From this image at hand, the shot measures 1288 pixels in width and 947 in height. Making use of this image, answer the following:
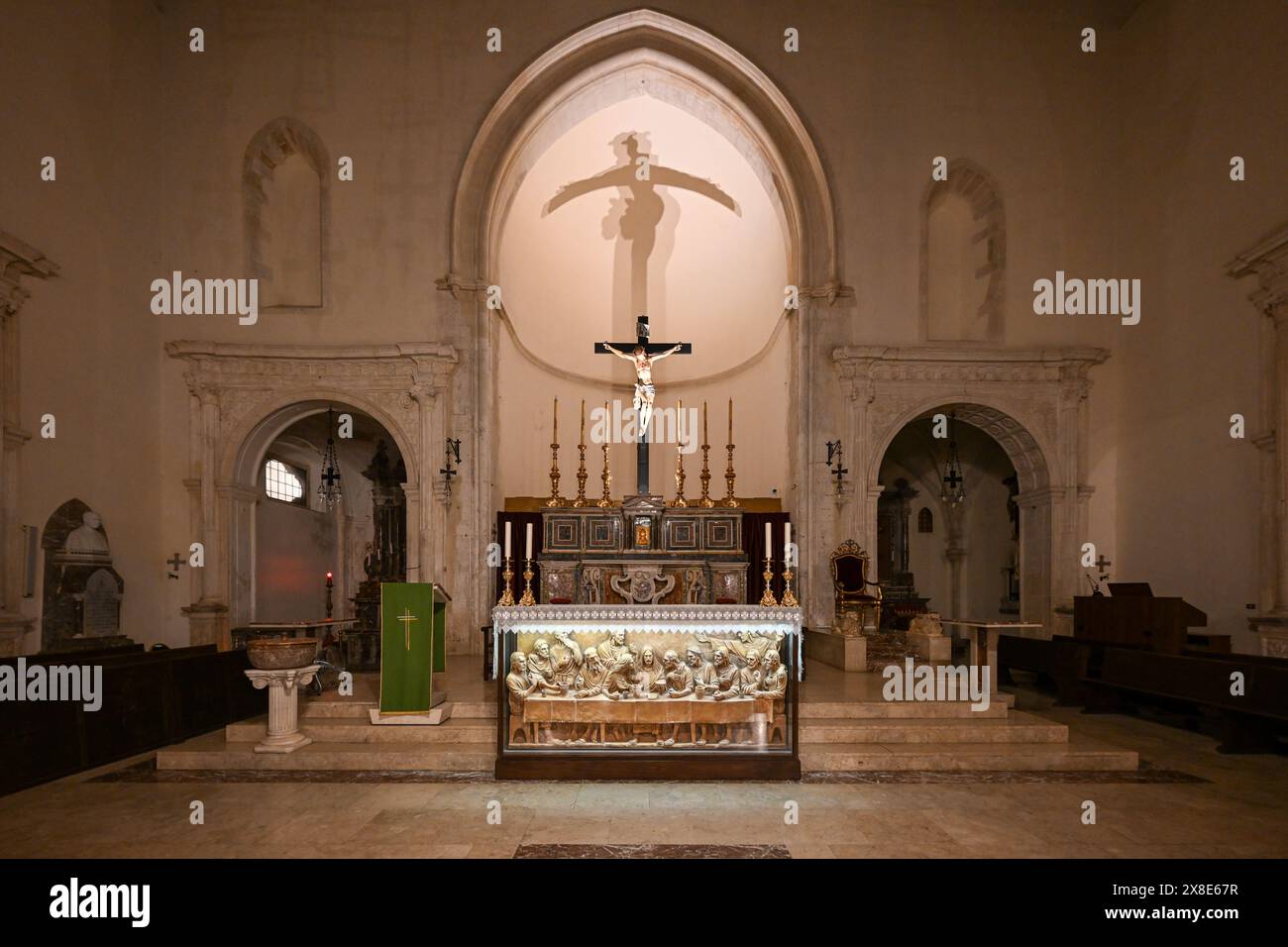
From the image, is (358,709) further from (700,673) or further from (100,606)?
(100,606)

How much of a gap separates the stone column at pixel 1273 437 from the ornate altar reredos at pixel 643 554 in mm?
5579

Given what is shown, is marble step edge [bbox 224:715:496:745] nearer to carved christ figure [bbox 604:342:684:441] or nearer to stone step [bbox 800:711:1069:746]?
stone step [bbox 800:711:1069:746]

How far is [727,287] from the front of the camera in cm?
1576

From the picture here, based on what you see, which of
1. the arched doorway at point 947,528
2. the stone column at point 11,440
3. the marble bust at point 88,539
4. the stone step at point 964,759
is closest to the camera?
the stone step at point 964,759

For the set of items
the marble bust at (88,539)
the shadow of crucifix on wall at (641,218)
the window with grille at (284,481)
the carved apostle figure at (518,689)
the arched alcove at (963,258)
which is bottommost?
the carved apostle figure at (518,689)

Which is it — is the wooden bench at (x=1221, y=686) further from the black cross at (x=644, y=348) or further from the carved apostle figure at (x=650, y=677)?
the black cross at (x=644, y=348)

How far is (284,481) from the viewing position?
46.6 ft

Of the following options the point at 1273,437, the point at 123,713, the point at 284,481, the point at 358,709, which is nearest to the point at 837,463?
the point at 1273,437

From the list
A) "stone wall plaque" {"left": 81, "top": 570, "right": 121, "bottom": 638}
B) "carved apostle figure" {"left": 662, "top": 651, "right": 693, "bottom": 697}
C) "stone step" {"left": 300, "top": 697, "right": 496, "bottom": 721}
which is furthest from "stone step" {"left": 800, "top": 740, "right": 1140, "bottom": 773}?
"stone wall plaque" {"left": 81, "top": 570, "right": 121, "bottom": 638}

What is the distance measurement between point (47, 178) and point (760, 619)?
352 inches

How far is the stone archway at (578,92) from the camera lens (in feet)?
35.8

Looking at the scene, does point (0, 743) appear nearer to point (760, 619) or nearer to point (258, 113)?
point (760, 619)

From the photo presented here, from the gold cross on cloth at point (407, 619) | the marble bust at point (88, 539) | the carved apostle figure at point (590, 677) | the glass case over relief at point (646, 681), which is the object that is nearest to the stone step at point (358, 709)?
the gold cross on cloth at point (407, 619)

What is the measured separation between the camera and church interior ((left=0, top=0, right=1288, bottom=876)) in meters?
6.80
